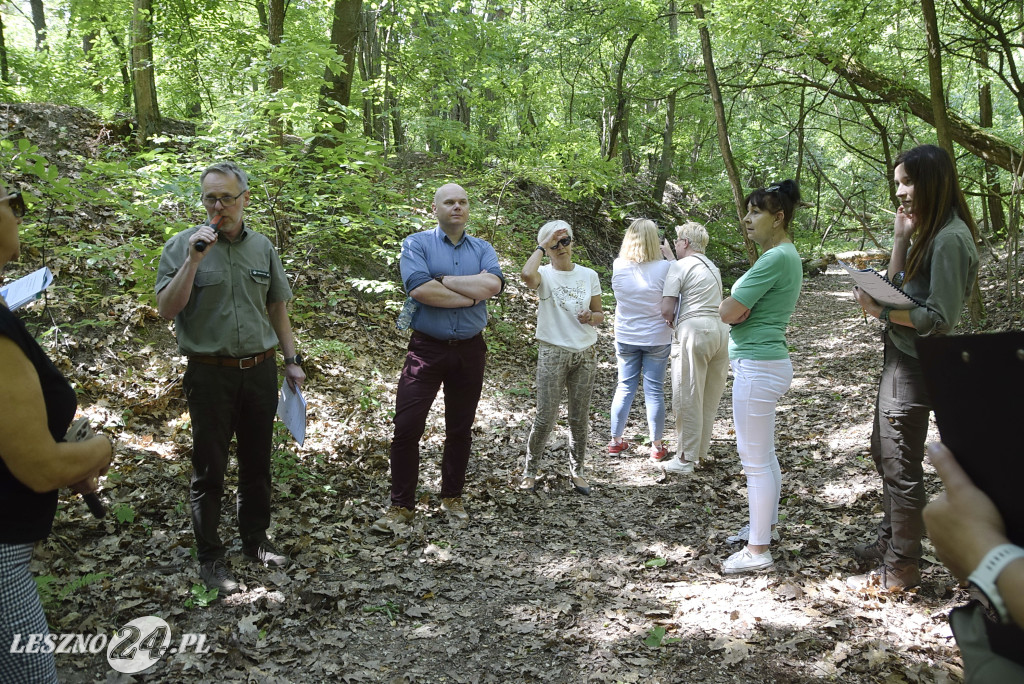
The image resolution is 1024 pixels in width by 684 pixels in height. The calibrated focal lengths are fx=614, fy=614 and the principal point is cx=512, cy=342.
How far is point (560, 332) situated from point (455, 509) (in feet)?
5.47

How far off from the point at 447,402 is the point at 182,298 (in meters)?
2.02

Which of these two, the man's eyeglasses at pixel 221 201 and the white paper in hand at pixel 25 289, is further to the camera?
the man's eyeglasses at pixel 221 201

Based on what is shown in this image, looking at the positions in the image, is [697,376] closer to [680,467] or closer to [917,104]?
[680,467]

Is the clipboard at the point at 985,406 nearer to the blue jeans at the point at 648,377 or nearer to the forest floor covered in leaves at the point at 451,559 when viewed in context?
the forest floor covered in leaves at the point at 451,559

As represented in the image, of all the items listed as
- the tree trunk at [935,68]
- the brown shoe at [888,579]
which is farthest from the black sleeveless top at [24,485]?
the tree trunk at [935,68]

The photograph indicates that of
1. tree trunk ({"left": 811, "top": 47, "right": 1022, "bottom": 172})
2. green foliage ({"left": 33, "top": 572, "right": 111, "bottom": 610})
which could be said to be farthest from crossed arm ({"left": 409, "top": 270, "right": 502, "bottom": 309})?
tree trunk ({"left": 811, "top": 47, "right": 1022, "bottom": 172})

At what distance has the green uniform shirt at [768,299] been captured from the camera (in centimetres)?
368

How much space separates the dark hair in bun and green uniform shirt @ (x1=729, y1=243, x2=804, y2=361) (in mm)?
206

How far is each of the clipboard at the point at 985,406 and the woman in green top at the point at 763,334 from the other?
255 cm

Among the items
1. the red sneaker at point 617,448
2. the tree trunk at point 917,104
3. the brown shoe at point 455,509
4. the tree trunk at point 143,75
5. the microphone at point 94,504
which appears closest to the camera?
the microphone at point 94,504

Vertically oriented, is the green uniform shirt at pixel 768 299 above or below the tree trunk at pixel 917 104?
below

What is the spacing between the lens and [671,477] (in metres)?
5.65

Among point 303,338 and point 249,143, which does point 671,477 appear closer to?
point 303,338

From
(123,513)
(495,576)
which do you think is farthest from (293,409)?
(495,576)
